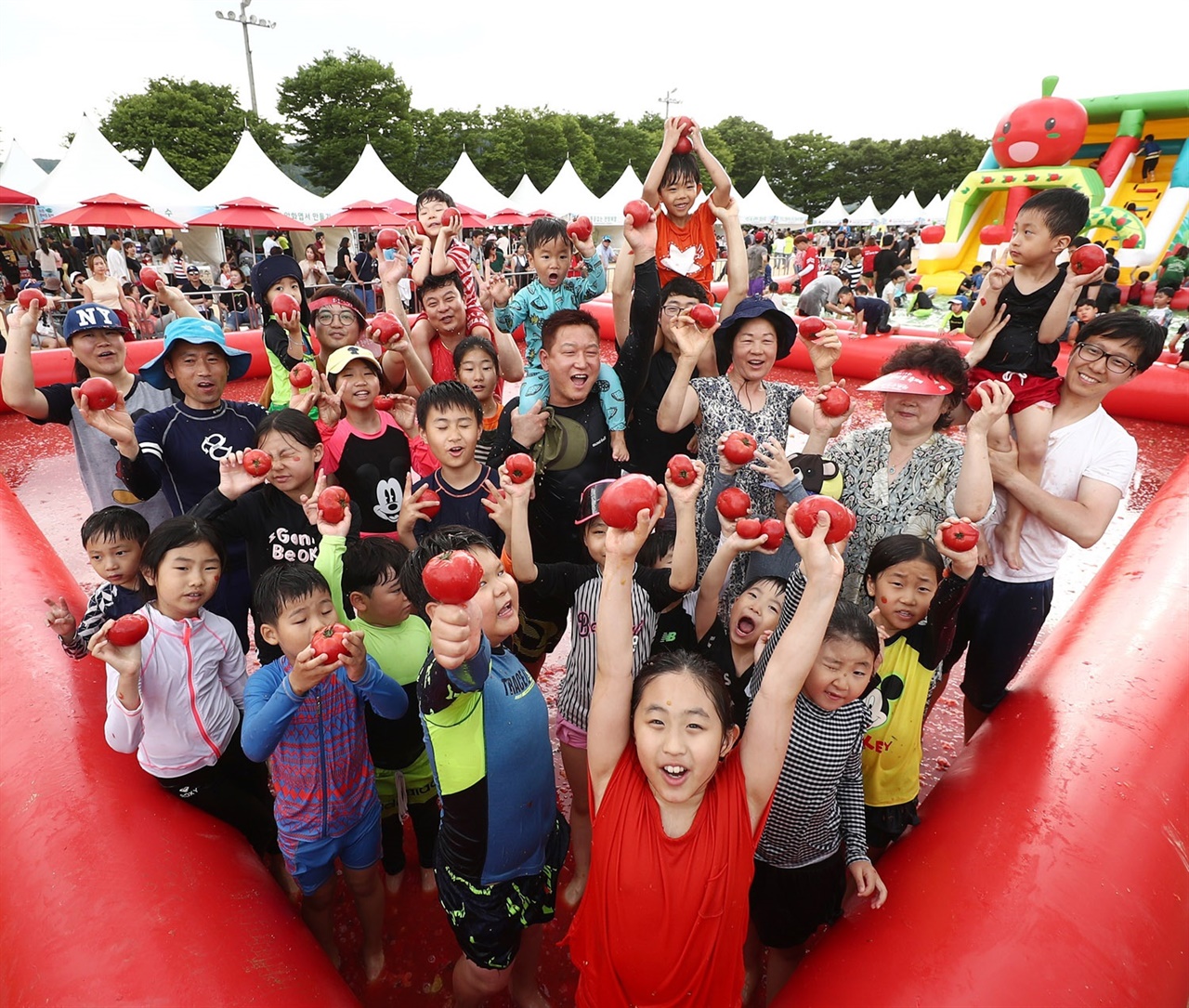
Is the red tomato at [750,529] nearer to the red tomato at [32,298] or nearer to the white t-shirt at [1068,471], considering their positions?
the white t-shirt at [1068,471]

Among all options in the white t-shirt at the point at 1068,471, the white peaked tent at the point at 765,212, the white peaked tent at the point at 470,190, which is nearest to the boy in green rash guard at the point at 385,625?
the white t-shirt at the point at 1068,471

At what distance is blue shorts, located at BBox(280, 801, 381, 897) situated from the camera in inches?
86.6

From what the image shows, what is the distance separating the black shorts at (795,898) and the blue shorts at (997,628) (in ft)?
3.75

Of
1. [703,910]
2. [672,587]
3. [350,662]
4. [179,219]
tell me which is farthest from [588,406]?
[179,219]

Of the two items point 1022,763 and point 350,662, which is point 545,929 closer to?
point 350,662

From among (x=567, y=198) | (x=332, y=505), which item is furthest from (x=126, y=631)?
(x=567, y=198)

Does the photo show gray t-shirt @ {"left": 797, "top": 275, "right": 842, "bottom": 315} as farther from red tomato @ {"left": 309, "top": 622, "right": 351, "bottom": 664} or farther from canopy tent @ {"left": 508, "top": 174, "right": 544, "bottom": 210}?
canopy tent @ {"left": 508, "top": 174, "right": 544, "bottom": 210}

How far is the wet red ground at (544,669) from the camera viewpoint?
7.93ft

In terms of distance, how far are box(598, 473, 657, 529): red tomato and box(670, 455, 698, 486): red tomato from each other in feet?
1.39

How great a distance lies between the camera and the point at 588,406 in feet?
10.3

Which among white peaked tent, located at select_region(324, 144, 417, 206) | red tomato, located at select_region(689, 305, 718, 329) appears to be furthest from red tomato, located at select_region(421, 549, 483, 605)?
white peaked tent, located at select_region(324, 144, 417, 206)

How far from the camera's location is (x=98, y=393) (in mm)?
2809

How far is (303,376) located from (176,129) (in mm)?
39481

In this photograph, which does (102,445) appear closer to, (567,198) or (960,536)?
(960,536)
